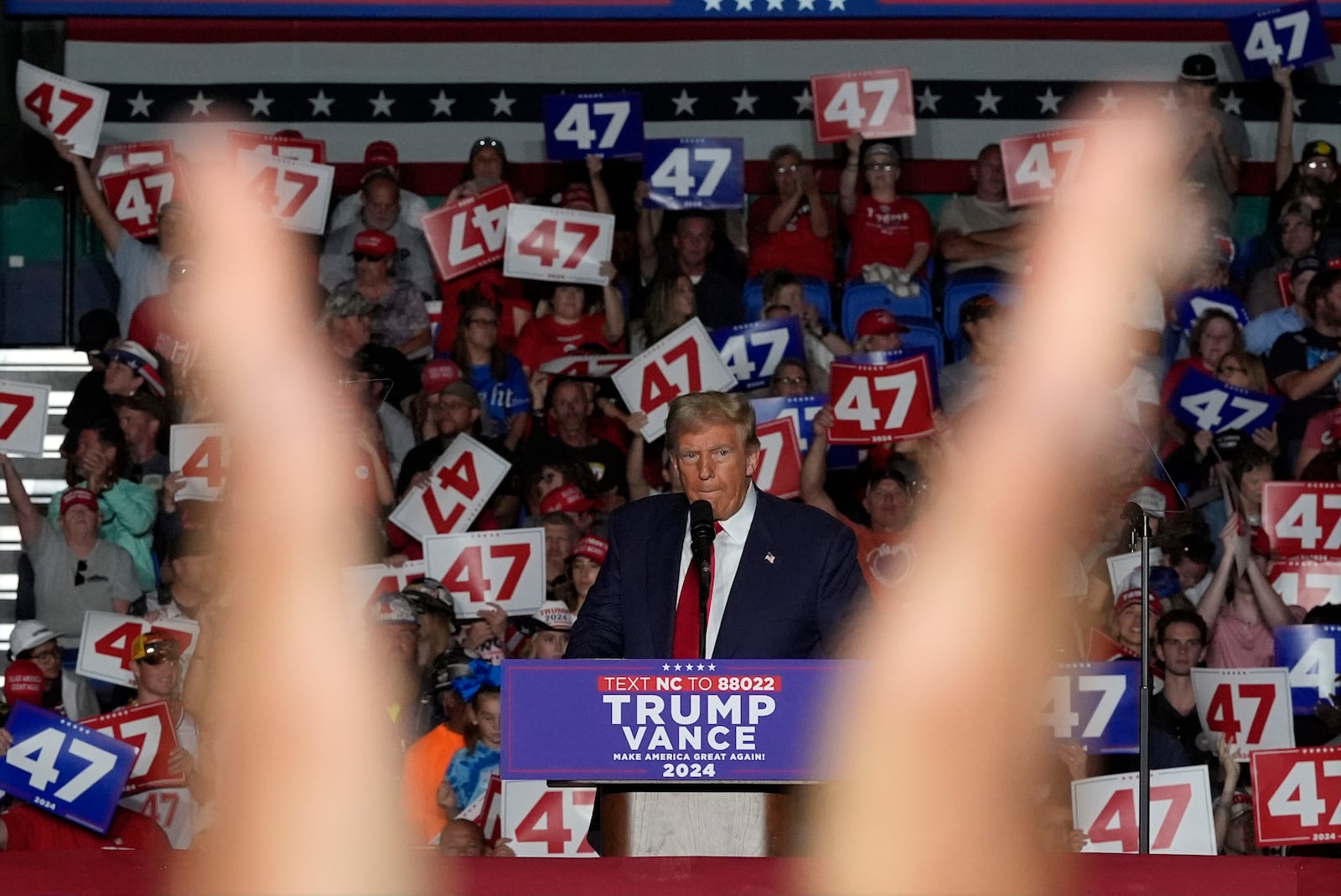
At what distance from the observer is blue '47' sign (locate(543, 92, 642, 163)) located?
9.65 m

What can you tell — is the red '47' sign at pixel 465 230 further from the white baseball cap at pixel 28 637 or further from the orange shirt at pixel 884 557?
the white baseball cap at pixel 28 637

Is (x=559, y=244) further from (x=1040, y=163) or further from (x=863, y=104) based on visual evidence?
(x=1040, y=163)

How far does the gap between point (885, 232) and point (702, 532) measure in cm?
613

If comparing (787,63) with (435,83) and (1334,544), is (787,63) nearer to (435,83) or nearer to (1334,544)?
(435,83)

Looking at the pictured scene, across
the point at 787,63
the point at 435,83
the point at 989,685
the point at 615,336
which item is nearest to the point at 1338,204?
the point at 787,63

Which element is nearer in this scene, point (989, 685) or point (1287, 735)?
point (989, 685)

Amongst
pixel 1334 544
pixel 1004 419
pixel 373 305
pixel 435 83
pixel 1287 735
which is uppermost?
pixel 435 83

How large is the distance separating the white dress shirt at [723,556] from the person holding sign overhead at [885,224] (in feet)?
18.6

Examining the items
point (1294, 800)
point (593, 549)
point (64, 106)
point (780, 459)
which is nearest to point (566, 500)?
point (593, 549)

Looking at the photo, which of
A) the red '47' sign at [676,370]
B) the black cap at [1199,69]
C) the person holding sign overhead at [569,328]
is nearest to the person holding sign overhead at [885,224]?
the person holding sign overhead at [569,328]

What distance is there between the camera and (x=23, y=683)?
23.6 ft

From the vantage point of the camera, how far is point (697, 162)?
9.49 meters

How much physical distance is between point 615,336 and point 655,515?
5.12 meters

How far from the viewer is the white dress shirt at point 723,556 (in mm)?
4055
